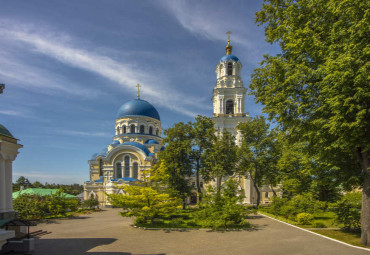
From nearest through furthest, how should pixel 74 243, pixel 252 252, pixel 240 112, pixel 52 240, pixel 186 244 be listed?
pixel 252 252 < pixel 186 244 < pixel 74 243 < pixel 52 240 < pixel 240 112

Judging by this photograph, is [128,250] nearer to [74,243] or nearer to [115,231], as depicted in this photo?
[74,243]

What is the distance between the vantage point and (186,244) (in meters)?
12.0

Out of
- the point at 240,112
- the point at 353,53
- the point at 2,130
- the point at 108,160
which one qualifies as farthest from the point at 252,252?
the point at 108,160

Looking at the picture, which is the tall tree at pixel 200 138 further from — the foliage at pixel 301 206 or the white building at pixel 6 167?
the white building at pixel 6 167

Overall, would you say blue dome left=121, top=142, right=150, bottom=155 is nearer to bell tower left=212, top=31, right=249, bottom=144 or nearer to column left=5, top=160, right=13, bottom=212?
bell tower left=212, top=31, right=249, bottom=144

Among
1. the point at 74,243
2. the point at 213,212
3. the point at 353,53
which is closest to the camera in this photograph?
the point at 353,53

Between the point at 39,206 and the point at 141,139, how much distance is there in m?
22.4

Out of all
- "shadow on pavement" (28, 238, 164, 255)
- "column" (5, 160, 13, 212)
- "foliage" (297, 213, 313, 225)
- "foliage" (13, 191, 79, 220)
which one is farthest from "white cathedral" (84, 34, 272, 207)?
"column" (5, 160, 13, 212)

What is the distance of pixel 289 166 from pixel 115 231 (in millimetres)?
18324

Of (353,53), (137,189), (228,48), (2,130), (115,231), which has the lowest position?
(115,231)

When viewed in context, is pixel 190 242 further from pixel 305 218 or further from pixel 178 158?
pixel 178 158

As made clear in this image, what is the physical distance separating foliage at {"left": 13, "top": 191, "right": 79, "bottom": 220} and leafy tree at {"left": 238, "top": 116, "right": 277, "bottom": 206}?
20.7m

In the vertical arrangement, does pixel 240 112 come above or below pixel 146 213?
above

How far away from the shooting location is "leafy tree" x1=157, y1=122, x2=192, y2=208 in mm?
24266
